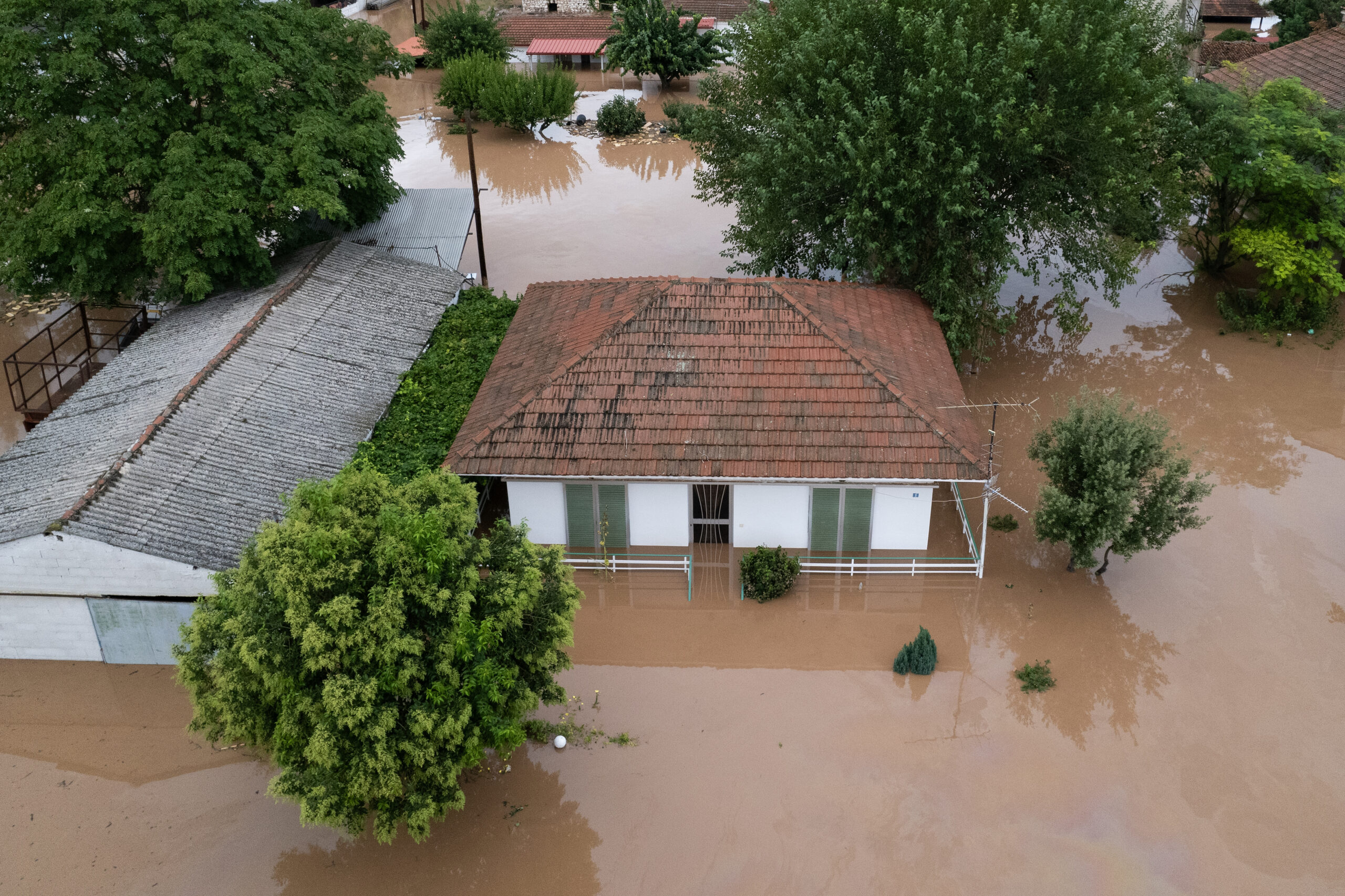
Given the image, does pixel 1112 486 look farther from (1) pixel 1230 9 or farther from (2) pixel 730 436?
(1) pixel 1230 9

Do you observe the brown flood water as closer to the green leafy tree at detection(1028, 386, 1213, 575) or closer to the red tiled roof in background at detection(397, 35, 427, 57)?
the green leafy tree at detection(1028, 386, 1213, 575)

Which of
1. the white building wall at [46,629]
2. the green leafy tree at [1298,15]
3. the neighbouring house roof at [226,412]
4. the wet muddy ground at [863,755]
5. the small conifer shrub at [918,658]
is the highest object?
the green leafy tree at [1298,15]

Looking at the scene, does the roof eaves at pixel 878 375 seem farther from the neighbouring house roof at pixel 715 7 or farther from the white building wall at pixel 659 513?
the neighbouring house roof at pixel 715 7

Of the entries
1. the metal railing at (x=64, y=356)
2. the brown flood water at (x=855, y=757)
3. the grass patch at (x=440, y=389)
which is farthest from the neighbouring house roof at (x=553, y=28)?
the brown flood water at (x=855, y=757)

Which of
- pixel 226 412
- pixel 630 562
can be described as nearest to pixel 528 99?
pixel 226 412

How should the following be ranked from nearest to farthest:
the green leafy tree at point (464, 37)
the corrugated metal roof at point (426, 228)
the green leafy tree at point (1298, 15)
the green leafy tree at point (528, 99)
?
1. the corrugated metal roof at point (426, 228)
2. the green leafy tree at point (1298, 15)
3. the green leafy tree at point (528, 99)
4. the green leafy tree at point (464, 37)

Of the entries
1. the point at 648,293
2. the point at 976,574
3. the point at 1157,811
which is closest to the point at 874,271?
the point at 648,293

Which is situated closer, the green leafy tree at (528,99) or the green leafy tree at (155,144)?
the green leafy tree at (155,144)
